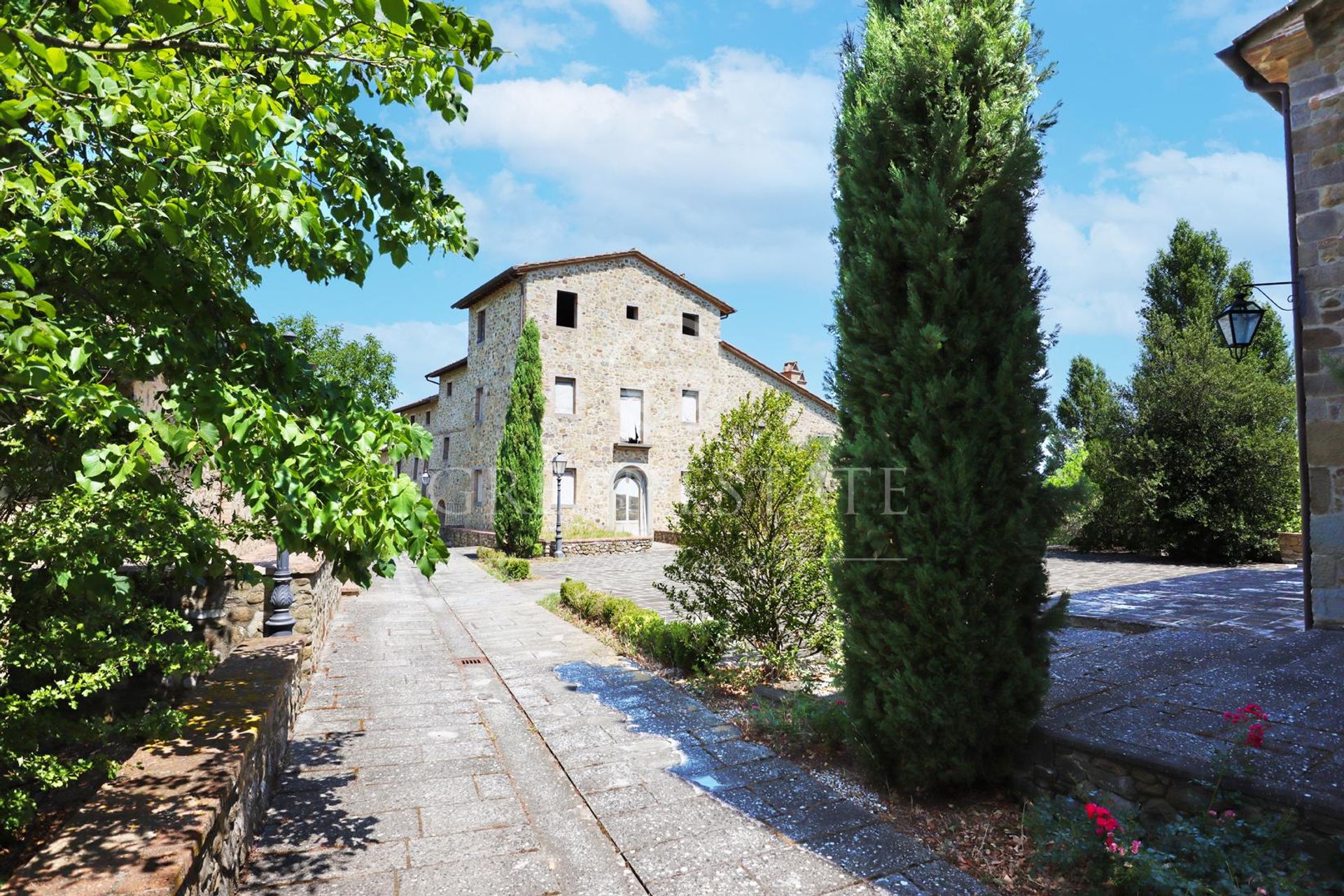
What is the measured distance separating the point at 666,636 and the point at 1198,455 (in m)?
14.0

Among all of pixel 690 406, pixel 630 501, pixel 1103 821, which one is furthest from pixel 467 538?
pixel 1103 821

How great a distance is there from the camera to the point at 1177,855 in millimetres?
2775

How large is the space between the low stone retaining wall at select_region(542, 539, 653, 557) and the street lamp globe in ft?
52.6

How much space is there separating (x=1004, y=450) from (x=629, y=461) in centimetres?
2000

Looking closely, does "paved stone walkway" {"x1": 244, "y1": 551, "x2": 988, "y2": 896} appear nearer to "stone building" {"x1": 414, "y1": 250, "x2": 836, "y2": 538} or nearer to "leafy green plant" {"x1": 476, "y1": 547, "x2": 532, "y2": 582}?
"leafy green plant" {"x1": 476, "y1": 547, "x2": 532, "y2": 582}

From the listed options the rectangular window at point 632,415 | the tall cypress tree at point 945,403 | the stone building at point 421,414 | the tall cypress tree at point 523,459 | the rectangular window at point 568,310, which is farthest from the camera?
the stone building at point 421,414

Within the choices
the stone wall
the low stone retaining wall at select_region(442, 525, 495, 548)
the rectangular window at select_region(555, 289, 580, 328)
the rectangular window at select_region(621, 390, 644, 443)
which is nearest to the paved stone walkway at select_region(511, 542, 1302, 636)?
the stone wall

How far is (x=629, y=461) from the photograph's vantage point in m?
23.3

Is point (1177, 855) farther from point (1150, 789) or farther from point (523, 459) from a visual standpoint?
point (523, 459)

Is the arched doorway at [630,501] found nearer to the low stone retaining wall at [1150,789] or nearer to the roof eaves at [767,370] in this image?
the roof eaves at [767,370]

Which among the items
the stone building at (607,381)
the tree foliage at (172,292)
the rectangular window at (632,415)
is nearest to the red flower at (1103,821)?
the tree foliage at (172,292)

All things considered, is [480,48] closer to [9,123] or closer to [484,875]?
[9,123]

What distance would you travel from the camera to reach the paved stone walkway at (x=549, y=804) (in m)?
3.06

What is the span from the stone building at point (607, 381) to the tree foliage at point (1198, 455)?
29.8 ft
